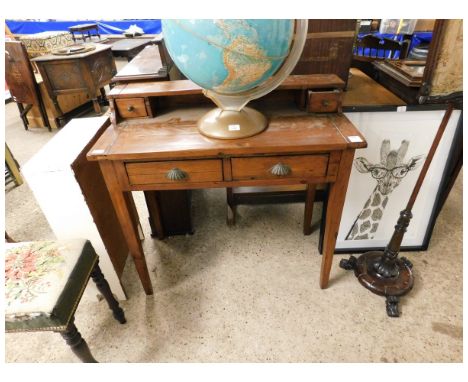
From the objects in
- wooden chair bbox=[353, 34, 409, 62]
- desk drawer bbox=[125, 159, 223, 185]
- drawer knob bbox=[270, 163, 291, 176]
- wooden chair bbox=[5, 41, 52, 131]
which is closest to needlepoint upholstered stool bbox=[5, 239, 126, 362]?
desk drawer bbox=[125, 159, 223, 185]

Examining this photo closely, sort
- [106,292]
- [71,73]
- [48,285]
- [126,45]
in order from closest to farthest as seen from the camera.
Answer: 1. [48,285]
2. [106,292]
3. [71,73]
4. [126,45]

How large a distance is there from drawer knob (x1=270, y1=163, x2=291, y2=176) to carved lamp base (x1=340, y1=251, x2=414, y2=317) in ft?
2.87

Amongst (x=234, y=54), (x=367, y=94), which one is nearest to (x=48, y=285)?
(x=234, y=54)

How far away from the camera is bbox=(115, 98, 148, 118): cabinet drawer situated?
1319 mm

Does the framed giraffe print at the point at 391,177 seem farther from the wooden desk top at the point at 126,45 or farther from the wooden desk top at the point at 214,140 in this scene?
the wooden desk top at the point at 126,45

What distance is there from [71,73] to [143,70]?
2294mm

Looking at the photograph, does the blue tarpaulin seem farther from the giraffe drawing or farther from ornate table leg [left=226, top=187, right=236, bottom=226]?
the giraffe drawing

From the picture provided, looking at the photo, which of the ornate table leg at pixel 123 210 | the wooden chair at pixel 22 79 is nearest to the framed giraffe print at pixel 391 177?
the ornate table leg at pixel 123 210

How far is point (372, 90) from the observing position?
1.67m

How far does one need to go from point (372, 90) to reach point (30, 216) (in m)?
2.51

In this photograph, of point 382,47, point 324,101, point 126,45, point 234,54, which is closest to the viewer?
point 234,54

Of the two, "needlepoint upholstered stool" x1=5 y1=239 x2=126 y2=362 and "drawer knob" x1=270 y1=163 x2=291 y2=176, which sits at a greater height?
"drawer knob" x1=270 y1=163 x2=291 y2=176

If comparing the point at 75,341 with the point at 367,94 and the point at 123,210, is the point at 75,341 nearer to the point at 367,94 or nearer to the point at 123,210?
the point at 123,210

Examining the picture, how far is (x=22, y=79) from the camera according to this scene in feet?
11.3
